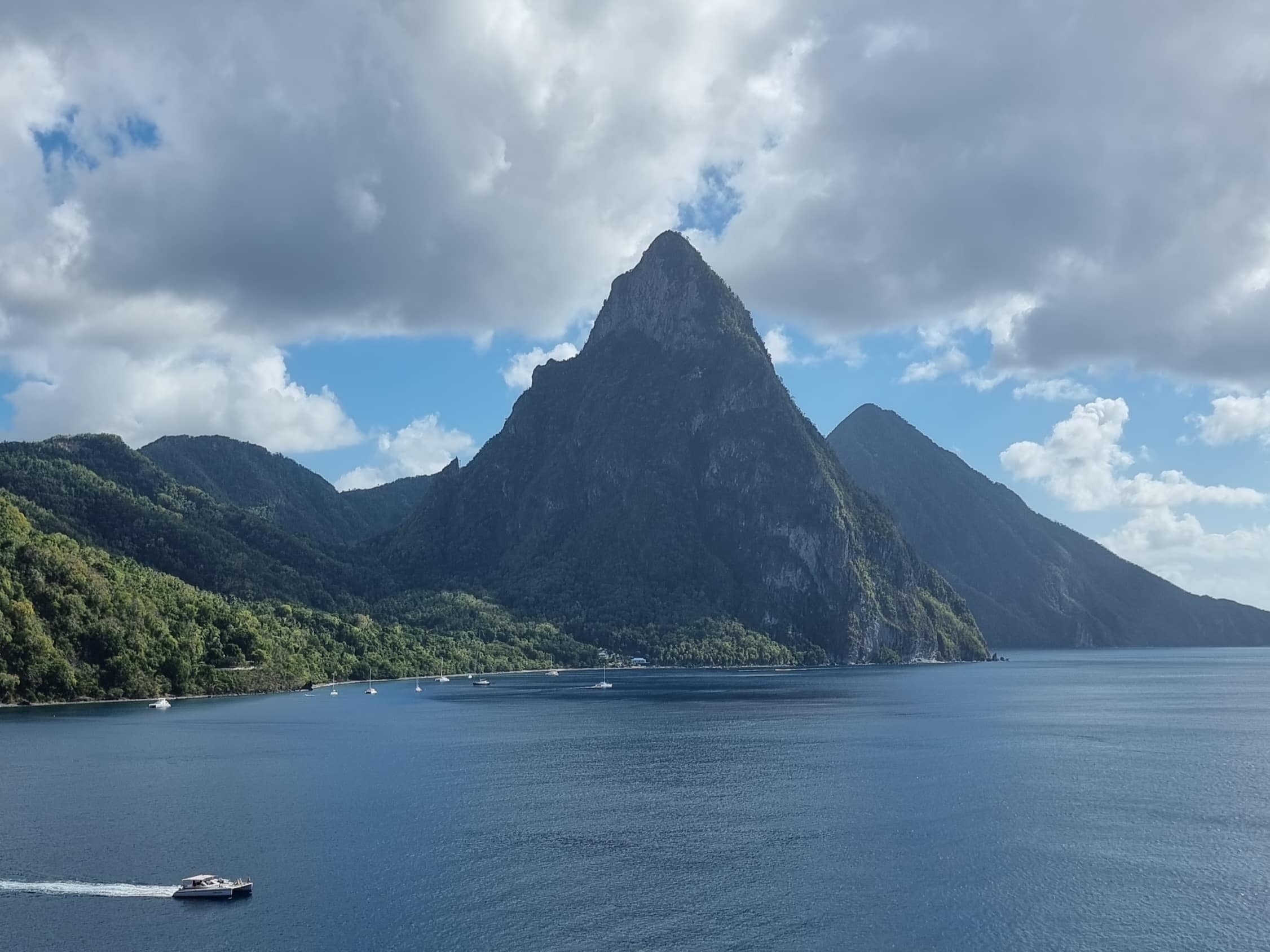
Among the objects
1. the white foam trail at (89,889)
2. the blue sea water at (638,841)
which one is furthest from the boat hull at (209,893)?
the white foam trail at (89,889)

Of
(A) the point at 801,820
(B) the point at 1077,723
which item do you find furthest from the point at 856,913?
(B) the point at 1077,723

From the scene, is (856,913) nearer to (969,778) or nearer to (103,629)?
(969,778)

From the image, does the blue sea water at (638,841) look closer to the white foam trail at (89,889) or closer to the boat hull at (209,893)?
the white foam trail at (89,889)

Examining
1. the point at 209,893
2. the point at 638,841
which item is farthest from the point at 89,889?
the point at 638,841

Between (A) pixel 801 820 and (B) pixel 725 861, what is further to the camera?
(A) pixel 801 820

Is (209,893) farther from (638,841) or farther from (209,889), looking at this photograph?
(638,841)

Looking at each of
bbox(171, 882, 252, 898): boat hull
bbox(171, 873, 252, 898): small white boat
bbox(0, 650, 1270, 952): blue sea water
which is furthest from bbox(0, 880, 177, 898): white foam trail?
bbox(171, 873, 252, 898): small white boat
